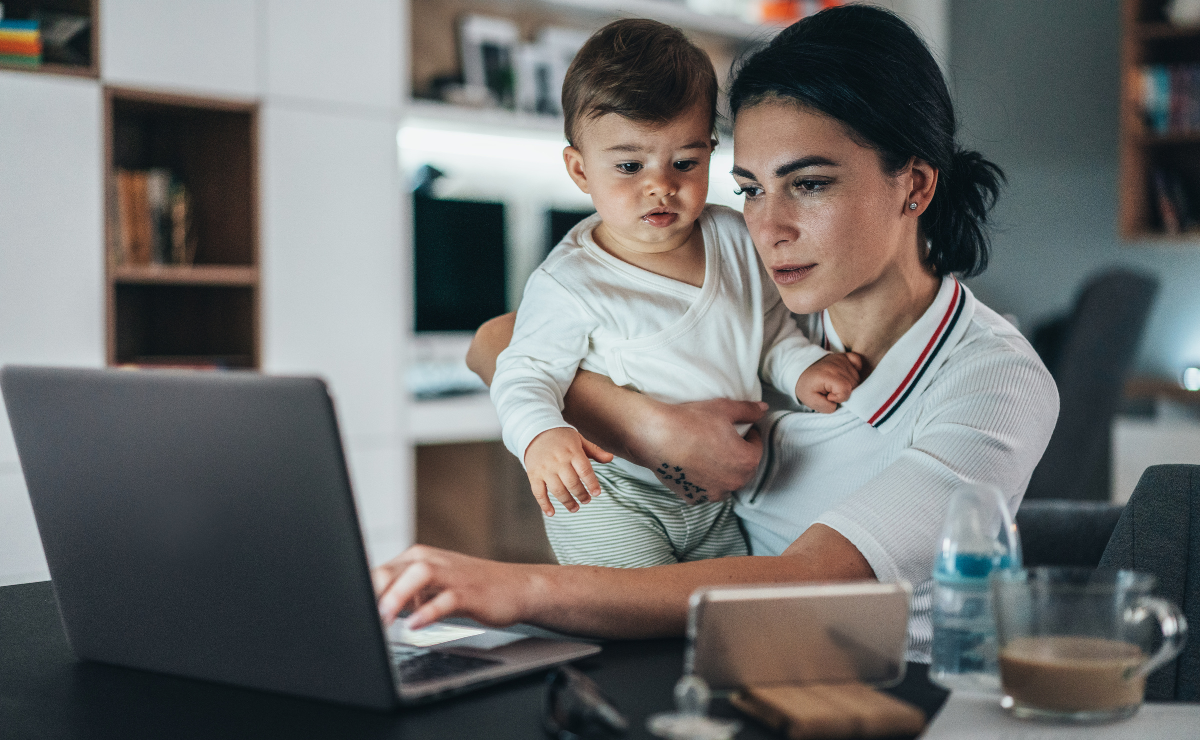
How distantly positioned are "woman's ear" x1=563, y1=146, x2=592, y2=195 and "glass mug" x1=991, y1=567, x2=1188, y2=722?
3.03 ft

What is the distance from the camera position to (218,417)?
2.21 ft

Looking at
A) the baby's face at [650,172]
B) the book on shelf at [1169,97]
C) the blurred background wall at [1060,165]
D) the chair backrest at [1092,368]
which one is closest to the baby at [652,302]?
the baby's face at [650,172]

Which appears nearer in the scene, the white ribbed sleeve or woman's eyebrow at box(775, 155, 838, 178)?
woman's eyebrow at box(775, 155, 838, 178)

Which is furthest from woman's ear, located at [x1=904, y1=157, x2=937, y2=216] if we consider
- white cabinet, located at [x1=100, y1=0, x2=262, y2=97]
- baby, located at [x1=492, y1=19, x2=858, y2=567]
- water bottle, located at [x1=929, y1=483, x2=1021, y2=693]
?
white cabinet, located at [x1=100, y1=0, x2=262, y2=97]

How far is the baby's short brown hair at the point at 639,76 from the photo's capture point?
1.31 metres

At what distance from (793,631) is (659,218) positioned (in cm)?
78

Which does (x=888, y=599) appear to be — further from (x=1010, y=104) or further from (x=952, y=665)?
(x=1010, y=104)

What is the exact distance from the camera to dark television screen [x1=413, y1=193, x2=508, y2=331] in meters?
3.51

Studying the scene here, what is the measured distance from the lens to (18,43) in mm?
2684

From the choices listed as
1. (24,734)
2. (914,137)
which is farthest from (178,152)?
(24,734)

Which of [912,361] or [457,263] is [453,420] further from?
[912,361]

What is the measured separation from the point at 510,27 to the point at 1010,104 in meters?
2.27

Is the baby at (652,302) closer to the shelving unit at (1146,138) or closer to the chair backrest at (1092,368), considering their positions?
the chair backrest at (1092,368)

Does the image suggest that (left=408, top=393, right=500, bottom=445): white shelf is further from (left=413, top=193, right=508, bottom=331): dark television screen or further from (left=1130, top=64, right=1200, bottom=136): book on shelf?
(left=1130, top=64, right=1200, bottom=136): book on shelf
